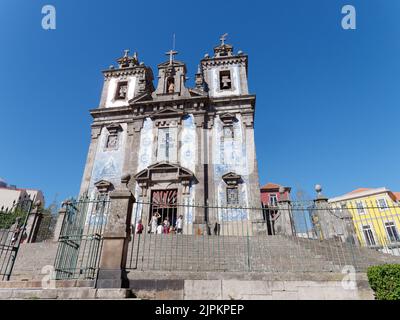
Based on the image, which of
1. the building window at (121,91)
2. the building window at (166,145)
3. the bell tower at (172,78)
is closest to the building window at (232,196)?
the building window at (166,145)

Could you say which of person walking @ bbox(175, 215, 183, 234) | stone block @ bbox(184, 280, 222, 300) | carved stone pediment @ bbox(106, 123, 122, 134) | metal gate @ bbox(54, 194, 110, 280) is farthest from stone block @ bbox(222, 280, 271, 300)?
carved stone pediment @ bbox(106, 123, 122, 134)

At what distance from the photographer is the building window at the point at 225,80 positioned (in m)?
20.7

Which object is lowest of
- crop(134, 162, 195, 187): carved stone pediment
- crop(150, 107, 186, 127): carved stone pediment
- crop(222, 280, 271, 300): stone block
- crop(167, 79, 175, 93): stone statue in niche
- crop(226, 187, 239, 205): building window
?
crop(222, 280, 271, 300): stone block

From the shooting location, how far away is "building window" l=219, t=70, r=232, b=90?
20.7 meters

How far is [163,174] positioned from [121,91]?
987 centimetres

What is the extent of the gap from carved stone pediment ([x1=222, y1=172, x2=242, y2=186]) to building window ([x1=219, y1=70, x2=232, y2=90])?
8087mm

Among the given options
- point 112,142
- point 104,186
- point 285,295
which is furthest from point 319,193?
point 112,142

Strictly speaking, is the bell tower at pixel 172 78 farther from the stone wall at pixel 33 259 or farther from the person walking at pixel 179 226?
the stone wall at pixel 33 259

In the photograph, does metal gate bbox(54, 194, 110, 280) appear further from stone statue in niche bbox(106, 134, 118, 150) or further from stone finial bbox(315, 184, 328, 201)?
stone statue in niche bbox(106, 134, 118, 150)

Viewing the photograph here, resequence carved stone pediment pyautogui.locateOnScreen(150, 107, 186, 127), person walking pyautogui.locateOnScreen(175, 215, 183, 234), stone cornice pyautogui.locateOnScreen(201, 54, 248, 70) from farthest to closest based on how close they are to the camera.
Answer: stone cornice pyautogui.locateOnScreen(201, 54, 248, 70)
carved stone pediment pyautogui.locateOnScreen(150, 107, 186, 127)
person walking pyautogui.locateOnScreen(175, 215, 183, 234)

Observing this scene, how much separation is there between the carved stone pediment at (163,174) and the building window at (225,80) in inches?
331

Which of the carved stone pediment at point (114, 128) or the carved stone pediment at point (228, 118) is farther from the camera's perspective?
the carved stone pediment at point (114, 128)

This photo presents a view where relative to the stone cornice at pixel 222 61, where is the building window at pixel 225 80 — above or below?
below

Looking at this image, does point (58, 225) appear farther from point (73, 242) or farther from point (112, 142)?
point (73, 242)
